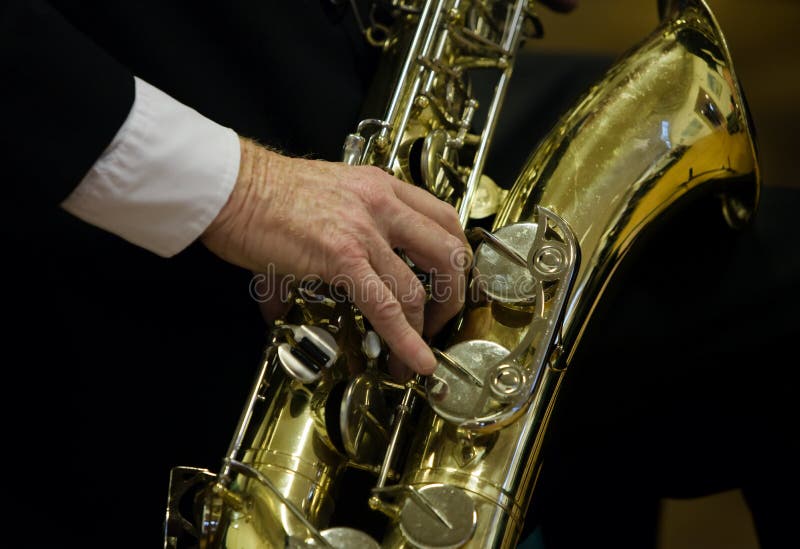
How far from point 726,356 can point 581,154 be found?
0.31 meters

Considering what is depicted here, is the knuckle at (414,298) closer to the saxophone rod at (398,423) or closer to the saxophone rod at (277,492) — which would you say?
the saxophone rod at (398,423)

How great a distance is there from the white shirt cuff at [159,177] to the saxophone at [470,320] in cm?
12

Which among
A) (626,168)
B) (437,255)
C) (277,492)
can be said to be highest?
(626,168)

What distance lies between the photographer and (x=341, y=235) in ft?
2.12

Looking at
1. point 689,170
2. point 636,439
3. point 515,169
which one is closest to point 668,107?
point 689,170

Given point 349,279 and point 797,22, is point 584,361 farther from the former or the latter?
point 797,22

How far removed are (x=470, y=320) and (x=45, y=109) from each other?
399mm

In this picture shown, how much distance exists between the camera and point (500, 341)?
73 cm

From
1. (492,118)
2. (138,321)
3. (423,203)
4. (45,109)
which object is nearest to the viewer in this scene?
(45,109)

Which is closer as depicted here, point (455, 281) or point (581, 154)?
point (455, 281)

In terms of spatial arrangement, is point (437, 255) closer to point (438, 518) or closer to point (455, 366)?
point (455, 366)

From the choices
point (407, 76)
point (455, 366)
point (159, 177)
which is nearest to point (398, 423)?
point (455, 366)

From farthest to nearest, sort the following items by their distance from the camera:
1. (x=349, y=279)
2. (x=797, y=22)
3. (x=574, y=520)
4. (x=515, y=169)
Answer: (x=797, y=22) → (x=574, y=520) → (x=515, y=169) → (x=349, y=279)

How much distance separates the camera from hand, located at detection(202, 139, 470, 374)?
65 centimetres
